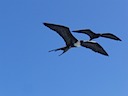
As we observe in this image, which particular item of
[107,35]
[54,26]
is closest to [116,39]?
[107,35]

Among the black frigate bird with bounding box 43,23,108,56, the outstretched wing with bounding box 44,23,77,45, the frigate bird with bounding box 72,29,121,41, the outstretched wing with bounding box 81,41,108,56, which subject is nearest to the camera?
the black frigate bird with bounding box 43,23,108,56

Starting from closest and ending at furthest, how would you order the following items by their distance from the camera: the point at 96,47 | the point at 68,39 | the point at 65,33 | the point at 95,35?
the point at 95,35
the point at 65,33
the point at 68,39
the point at 96,47

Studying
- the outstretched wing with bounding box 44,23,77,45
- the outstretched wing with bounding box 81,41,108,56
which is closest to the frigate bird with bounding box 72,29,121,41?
the outstretched wing with bounding box 44,23,77,45

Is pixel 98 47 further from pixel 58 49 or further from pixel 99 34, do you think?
pixel 58 49

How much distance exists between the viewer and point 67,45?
34.4 meters

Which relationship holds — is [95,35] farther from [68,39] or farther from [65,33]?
[65,33]

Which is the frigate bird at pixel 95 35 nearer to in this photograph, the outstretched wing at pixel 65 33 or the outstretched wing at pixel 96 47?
the outstretched wing at pixel 65 33

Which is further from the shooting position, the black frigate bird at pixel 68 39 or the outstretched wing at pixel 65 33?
the outstretched wing at pixel 65 33

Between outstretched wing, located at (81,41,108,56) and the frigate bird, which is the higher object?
outstretched wing, located at (81,41,108,56)

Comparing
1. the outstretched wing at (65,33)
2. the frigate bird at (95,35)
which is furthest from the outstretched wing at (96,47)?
the frigate bird at (95,35)

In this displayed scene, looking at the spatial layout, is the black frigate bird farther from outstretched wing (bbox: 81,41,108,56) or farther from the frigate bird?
the frigate bird

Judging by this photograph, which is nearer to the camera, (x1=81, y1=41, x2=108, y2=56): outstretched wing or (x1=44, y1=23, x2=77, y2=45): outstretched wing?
(x1=44, y1=23, x2=77, y2=45): outstretched wing

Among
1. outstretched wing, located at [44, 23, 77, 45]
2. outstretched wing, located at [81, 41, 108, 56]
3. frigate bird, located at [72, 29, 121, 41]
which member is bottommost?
frigate bird, located at [72, 29, 121, 41]

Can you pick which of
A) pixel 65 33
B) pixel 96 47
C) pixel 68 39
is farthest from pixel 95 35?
pixel 96 47
